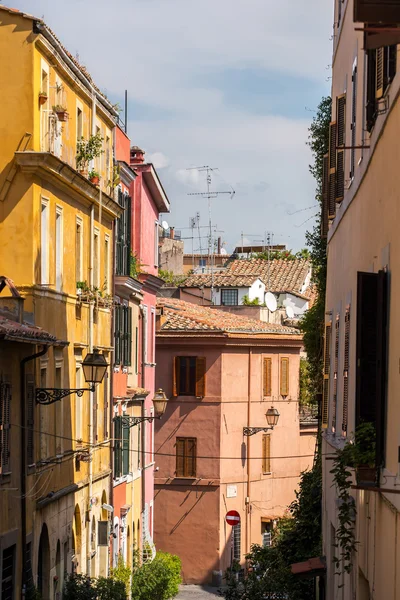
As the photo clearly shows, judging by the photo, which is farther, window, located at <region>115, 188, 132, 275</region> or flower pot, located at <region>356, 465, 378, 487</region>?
window, located at <region>115, 188, 132, 275</region>

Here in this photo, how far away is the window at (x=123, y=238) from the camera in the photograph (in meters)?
37.1

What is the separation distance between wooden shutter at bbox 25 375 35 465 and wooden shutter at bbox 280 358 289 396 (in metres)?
28.5

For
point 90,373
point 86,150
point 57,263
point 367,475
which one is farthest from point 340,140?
point 86,150

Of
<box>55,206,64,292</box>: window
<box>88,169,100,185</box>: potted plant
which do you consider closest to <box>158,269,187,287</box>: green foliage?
<box>88,169,100,185</box>: potted plant

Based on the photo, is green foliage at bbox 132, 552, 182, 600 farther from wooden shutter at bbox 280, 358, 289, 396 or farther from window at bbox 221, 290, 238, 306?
window at bbox 221, 290, 238, 306

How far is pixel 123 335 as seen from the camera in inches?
1495

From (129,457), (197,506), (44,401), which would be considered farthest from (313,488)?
(197,506)

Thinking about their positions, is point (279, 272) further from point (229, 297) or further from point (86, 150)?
point (86, 150)

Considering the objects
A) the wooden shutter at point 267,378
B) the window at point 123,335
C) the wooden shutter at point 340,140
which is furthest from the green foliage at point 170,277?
the wooden shutter at point 340,140

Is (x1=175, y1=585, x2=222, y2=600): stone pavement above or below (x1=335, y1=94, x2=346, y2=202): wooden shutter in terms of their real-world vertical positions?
below

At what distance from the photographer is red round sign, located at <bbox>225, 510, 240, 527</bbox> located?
47259 mm

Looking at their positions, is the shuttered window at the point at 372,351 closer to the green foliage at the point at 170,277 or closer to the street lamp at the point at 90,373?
the street lamp at the point at 90,373

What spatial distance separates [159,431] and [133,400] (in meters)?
9.09

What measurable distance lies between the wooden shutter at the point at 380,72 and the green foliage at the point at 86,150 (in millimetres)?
19394
